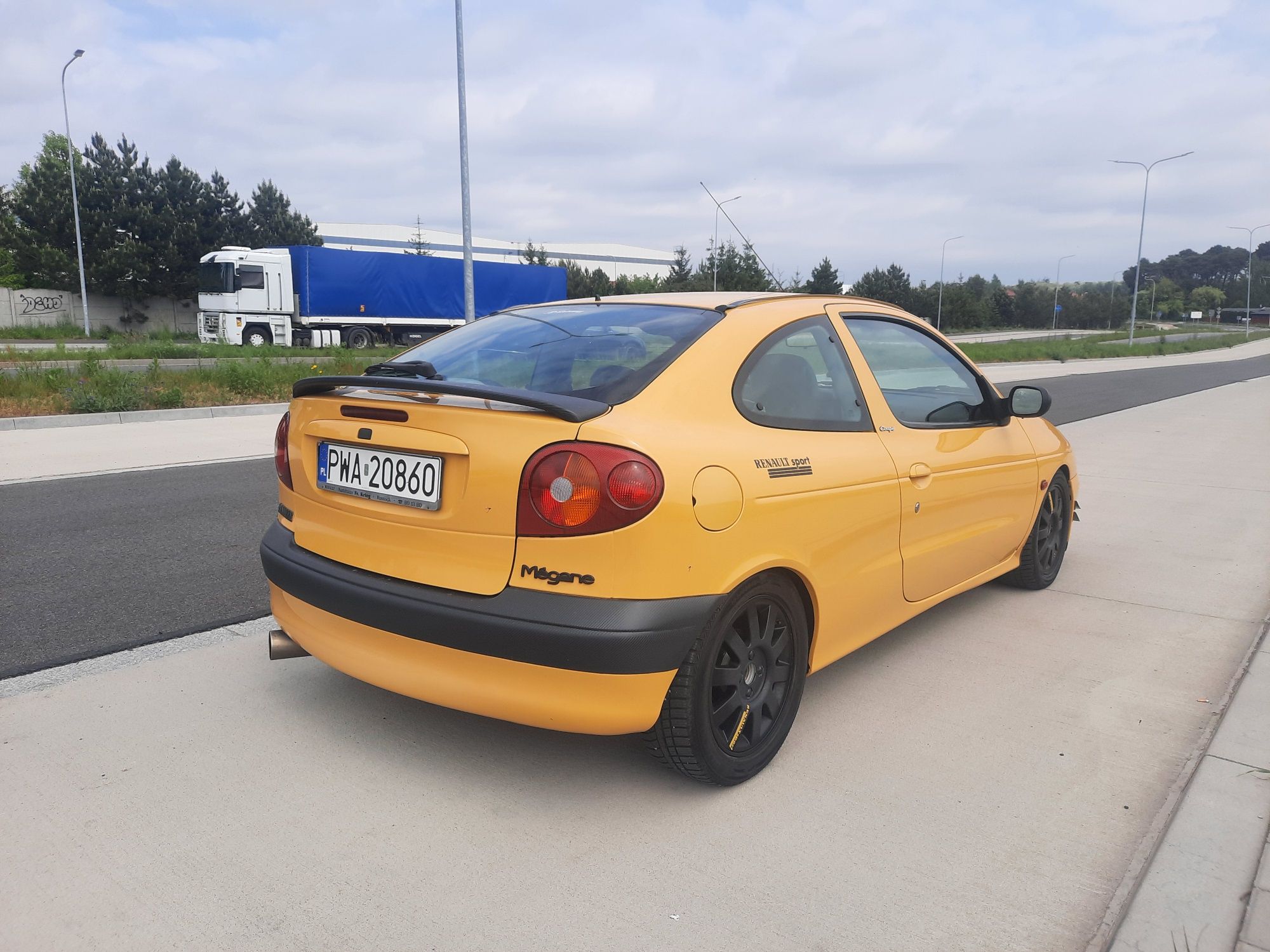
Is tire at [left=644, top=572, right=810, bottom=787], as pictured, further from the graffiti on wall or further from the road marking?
the graffiti on wall

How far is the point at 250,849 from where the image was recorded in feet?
8.20

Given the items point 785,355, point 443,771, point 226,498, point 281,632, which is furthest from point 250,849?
point 226,498

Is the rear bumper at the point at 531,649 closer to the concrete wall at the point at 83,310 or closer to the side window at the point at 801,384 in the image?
the side window at the point at 801,384

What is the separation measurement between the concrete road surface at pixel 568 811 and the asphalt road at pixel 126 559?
0.31 m

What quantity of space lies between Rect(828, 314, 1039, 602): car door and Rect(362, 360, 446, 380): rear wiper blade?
1518 mm

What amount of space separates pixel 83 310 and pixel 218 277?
51.4ft

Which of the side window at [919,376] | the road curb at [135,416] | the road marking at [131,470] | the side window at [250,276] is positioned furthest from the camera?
the side window at [250,276]

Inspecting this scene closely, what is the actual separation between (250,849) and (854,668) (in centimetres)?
239

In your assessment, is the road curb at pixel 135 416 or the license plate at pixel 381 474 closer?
the license plate at pixel 381 474

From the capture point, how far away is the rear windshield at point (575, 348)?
2.87 m

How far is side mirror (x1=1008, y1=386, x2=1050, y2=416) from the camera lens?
4336 millimetres

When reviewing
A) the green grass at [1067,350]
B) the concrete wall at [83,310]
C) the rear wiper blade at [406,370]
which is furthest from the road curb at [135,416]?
the concrete wall at [83,310]

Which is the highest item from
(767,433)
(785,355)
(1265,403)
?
(785,355)

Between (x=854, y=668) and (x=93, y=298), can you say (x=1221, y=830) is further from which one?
(x=93, y=298)
